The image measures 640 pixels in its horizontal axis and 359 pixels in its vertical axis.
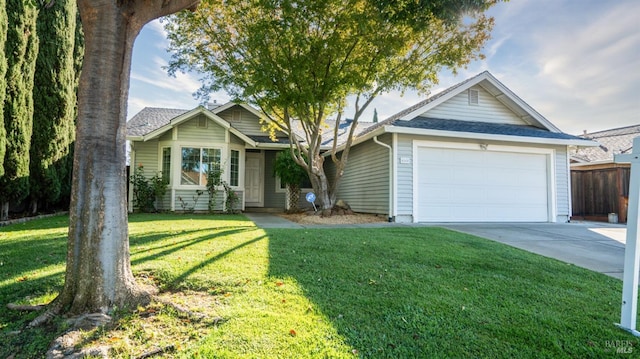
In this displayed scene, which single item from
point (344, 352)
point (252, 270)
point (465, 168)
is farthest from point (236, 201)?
point (344, 352)

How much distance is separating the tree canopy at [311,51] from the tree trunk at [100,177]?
5.65 metres

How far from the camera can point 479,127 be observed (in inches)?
401

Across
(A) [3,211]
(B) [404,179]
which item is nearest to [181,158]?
(A) [3,211]

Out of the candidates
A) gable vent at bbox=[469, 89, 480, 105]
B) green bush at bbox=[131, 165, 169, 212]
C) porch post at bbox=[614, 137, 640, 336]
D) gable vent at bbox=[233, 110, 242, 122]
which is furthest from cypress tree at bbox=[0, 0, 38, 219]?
gable vent at bbox=[469, 89, 480, 105]

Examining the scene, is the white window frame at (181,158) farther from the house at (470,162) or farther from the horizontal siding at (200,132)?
the house at (470,162)

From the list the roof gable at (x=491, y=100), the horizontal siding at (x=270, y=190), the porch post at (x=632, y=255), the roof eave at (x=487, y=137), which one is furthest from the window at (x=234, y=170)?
the porch post at (x=632, y=255)

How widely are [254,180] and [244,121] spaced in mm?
2533

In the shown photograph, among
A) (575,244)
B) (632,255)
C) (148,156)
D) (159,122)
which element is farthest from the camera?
(159,122)

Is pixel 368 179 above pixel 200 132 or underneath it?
underneath

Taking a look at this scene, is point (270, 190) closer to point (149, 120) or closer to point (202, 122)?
point (202, 122)

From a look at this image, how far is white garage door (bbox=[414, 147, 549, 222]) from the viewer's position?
9.65 meters

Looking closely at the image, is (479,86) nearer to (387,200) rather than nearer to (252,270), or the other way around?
(387,200)

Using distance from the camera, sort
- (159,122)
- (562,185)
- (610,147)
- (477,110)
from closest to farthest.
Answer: (562,185) < (477,110) < (610,147) < (159,122)

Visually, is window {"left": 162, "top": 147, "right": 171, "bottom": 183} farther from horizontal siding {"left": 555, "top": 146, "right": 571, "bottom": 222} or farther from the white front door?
horizontal siding {"left": 555, "top": 146, "right": 571, "bottom": 222}
